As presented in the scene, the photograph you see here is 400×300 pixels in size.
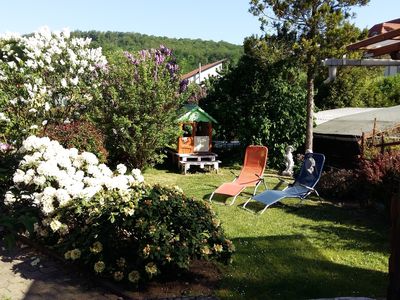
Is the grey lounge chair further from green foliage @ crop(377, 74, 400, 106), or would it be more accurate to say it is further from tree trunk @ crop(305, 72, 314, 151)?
green foliage @ crop(377, 74, 400, 106)

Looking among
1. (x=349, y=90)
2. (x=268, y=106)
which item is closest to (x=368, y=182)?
(x=268, y=106)

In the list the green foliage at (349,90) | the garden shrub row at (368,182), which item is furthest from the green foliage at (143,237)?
the green foliage at (349,90)

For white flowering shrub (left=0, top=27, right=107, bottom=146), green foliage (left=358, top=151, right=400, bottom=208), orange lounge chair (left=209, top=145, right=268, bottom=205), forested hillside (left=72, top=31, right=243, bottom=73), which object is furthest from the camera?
forested hillside (left=72, top=31, right=243, bottom=73)

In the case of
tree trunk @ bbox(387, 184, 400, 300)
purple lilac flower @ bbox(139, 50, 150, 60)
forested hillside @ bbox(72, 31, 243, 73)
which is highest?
forested hillside @ bbox(72, 31, 243, 73)

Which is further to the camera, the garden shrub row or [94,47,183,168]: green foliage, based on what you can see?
[94,47,183,168]: green foliage

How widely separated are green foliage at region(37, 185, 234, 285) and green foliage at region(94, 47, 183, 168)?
6.52 metres

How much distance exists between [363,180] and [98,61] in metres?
7.99

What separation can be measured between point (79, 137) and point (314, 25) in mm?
7563

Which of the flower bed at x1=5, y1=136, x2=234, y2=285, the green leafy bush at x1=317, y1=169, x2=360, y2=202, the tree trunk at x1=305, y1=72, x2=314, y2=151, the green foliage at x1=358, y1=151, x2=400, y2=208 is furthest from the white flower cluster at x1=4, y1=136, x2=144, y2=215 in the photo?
the tree trunk at x1=305, y1=72, x2=314, y2=151

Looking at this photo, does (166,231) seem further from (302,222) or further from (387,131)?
(387,131)

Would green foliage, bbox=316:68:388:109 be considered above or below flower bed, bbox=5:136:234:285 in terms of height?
above

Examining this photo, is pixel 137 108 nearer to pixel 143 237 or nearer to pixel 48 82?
pixel 48 82

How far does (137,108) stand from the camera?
11.7 metres

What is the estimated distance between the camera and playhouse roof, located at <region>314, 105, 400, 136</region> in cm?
1269
